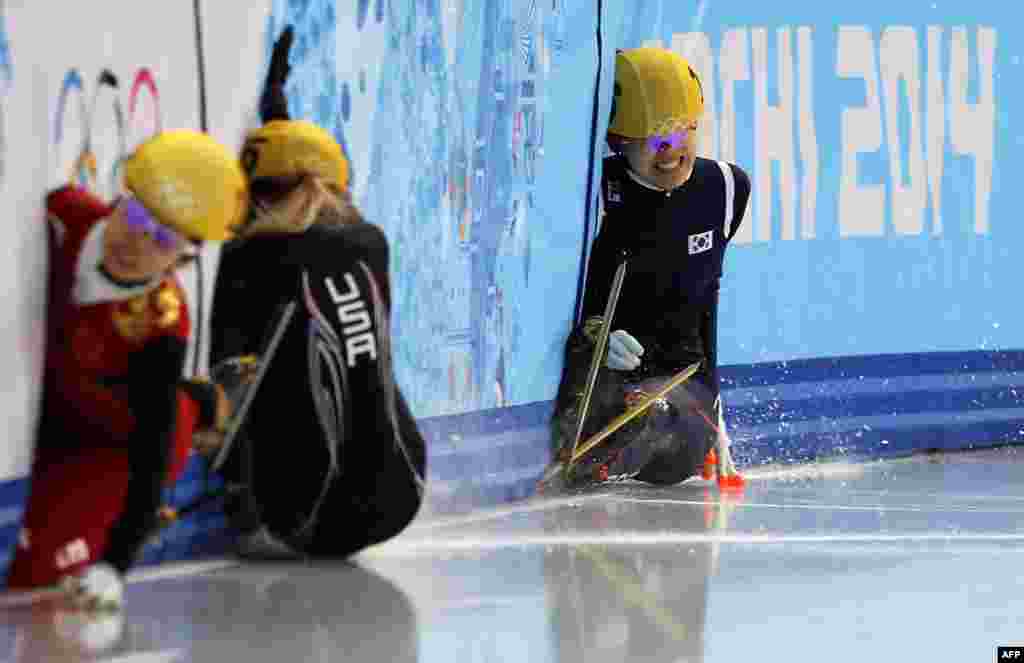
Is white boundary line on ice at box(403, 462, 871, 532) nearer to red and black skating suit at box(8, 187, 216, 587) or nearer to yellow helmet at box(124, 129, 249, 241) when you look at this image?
red and black skating suit at box(8, 187, 216, 587)

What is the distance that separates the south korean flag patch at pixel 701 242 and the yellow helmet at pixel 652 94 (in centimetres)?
48

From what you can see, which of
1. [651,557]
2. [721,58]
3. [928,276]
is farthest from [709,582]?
[928,276]

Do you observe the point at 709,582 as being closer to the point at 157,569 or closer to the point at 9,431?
Result: the point at 157,569

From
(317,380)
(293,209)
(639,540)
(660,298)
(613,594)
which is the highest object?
(293,209)

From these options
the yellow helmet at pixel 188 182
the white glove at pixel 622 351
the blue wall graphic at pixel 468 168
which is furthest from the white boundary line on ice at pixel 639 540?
the yellow helmet at pixel 188 182

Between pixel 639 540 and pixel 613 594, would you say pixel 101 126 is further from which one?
pixel 639 540

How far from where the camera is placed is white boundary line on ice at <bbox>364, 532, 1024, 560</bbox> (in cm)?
653

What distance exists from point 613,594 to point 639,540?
1080 millimetres

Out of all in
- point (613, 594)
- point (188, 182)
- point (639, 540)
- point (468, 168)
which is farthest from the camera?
point (468, 168)

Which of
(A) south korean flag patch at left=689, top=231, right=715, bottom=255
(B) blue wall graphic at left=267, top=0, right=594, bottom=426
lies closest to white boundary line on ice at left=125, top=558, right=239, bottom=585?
(B) blue wall graphic at left=267, top=0, right=594, bottom=426

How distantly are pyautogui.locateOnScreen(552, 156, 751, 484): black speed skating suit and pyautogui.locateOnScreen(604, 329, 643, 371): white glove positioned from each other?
0.07m

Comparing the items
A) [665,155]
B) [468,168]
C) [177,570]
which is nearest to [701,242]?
[665,155]

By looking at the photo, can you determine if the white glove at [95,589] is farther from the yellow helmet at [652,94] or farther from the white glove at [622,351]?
the yellow helmet at [652,94]

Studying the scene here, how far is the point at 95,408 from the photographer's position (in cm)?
504
